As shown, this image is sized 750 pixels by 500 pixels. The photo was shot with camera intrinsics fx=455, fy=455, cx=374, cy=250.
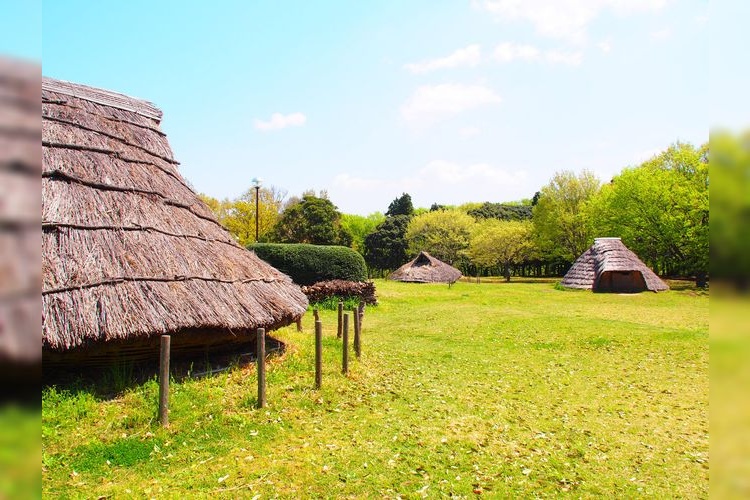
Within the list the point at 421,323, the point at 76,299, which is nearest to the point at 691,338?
the point at 421,323

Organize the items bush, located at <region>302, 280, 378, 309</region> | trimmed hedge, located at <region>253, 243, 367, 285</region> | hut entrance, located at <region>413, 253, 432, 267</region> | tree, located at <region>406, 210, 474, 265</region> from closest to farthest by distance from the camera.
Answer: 1. bush, located at <region>302, 280, 378, 309</region>
2. trimmed hedge, located at <region>253, 243, 367, 285</region>
3. hut entrance, located at <region>413, 253, 432, 267</region>
4. tree, located at <region>406, 210, 474, 265</region>

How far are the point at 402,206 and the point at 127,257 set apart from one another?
190 ft

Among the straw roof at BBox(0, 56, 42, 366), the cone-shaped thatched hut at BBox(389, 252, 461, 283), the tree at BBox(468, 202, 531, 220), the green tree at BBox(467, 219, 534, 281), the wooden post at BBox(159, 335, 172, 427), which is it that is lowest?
the wooden post at BBox(159, 335, 172, 427)

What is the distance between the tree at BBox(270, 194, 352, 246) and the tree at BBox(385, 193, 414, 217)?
24629 millimetres

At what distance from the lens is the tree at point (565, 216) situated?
44594mm

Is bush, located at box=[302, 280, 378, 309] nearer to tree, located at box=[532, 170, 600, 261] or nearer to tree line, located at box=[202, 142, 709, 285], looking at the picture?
tree line, located at box=[202, 142, 709, 285]

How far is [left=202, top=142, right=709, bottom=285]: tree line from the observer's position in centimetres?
2991

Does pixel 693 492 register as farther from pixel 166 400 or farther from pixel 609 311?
pixel 609 311

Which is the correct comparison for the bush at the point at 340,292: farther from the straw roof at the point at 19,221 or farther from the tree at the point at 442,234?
the tree at the point at 442,234

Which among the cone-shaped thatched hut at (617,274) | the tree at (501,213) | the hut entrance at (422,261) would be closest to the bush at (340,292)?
the cone-shaped thatched hut at (617,274)

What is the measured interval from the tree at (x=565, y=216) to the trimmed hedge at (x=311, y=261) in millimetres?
27966

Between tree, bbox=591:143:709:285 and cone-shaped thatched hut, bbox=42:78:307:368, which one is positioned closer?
cone-shaped thatched hut, bbox=42:78:307:368

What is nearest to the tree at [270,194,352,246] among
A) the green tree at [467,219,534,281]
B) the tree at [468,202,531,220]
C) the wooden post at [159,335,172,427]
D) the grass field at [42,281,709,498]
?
the green tree at [467,219,534,281]

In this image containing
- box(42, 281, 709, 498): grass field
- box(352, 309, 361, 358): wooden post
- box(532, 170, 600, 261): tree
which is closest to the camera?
box(42, 281, 709, 498): grass field
